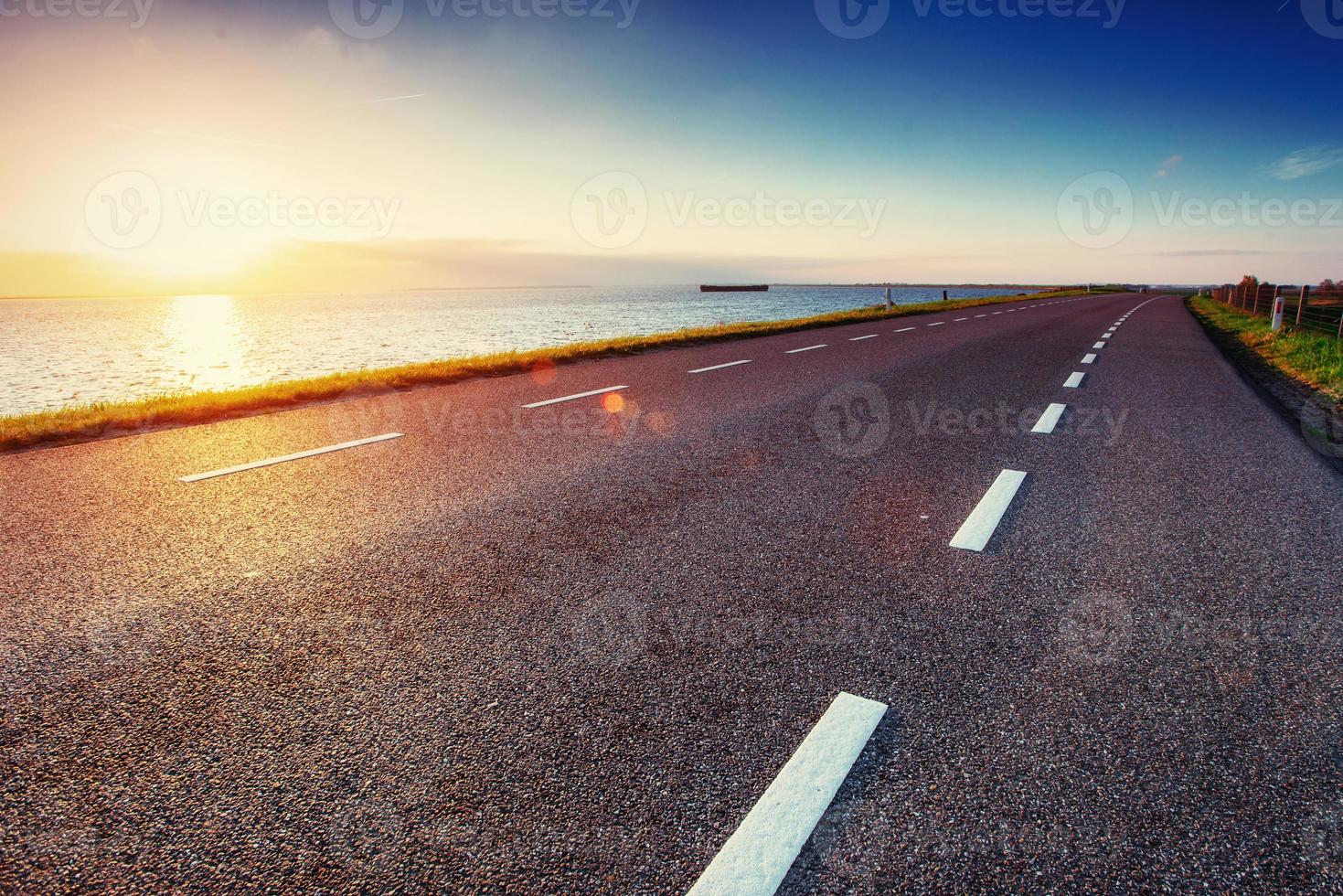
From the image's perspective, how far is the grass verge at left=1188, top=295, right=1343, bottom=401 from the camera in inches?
376

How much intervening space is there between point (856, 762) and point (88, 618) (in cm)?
288

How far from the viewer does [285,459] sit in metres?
5.27

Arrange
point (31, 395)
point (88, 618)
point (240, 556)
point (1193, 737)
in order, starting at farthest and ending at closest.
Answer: point (31, 395)
point (240, 556)
point (88, 618)
point (1193, 737)

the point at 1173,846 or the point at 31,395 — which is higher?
the point at 1173,846

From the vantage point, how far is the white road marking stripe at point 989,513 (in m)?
3.56

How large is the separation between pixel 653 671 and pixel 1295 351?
15547 millimetres

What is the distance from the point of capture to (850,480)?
15.3ft

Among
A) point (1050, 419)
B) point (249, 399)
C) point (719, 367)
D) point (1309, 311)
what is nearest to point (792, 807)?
point (1050, 419)

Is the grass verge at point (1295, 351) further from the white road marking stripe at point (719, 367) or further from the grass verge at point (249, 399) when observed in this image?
the grass verge at point (249, 399)

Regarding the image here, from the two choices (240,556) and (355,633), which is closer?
(355,633)

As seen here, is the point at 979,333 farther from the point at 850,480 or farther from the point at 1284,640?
the point at 1284,640

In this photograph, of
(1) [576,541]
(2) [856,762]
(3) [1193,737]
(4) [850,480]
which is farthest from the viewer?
(4) [850,480]

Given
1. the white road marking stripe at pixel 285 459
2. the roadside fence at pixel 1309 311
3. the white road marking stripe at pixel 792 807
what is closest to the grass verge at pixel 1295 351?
the roadside fence at pixel 1309 311

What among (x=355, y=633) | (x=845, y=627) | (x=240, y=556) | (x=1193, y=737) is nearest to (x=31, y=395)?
(x=240, y=556)
